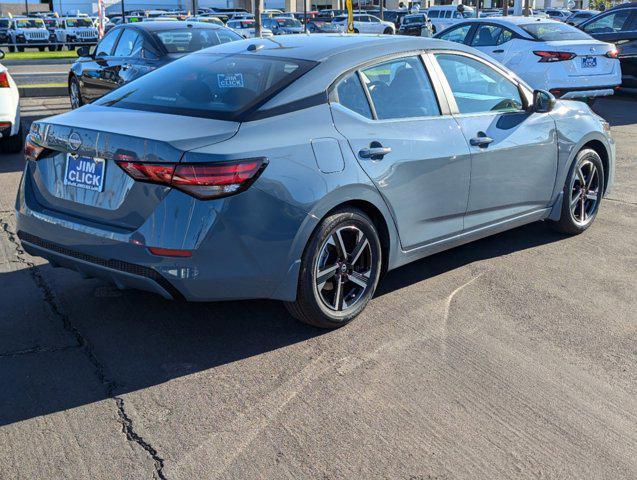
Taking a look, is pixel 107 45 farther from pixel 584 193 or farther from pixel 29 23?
pixel 29 23

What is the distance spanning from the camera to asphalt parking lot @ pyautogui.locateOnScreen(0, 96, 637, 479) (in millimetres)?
3271

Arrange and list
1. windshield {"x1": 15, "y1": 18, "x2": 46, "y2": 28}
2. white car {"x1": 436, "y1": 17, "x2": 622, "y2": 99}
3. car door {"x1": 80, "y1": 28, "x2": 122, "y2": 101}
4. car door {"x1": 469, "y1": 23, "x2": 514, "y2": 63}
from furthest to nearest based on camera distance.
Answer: windshield {"x1": 15, "y1": 18, "x2": 46, "y2": 28}, car door {"x1": 469, "y1": 23, "x2": 514, "y2": 63}, white car {"x1": 436, "y1": 17, "x2": 622, "y2": 99}, car door {"x1": 80, "y1": 28, "x2": 122, "y2": 101}

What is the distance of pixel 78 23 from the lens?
44812 millimetres

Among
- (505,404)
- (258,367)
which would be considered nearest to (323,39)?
(258,367)

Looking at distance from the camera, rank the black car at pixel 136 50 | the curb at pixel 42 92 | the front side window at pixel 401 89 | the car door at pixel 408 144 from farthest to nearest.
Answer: the curb at pixel 42 92
the black car at pixel 136 50
the front side window at pixel 401 89
the car door at pixel 408 144

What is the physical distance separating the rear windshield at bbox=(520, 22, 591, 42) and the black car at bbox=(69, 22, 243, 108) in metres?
5.25

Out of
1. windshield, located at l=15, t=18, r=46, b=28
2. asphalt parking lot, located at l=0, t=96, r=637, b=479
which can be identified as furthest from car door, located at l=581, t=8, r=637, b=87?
windshield, located at l=15, t=18, r=46, b=28

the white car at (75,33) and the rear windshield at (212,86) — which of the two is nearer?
the rear windshield at (212,86)

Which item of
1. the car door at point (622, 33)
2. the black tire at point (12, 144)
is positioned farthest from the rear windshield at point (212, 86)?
the car door at point (622, 33)

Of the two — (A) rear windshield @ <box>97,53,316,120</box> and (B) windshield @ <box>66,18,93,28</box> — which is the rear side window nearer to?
(A) rear windshield @ <box>97,53,316,120</box>

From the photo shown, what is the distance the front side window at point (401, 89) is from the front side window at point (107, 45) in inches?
302

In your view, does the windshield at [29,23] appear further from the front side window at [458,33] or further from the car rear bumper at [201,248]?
the car rear bumper at [201,248]

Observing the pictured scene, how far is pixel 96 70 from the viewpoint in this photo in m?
11.6

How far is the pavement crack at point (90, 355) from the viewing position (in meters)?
3.31
